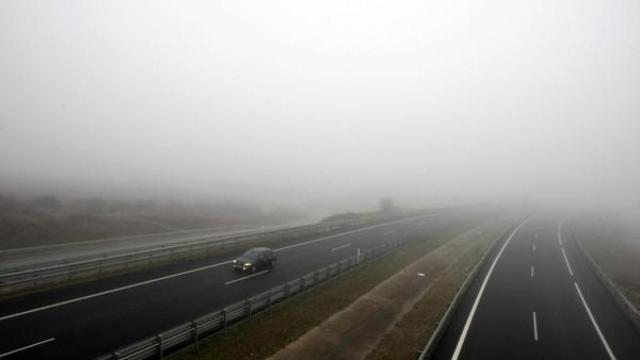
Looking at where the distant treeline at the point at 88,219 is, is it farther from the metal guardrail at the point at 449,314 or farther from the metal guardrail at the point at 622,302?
the metal guardrail at the point at 622,302

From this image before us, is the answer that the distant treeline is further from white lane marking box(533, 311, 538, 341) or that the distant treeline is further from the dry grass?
the dry grass

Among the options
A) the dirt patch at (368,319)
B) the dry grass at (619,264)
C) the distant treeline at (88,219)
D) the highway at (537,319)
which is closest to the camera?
the dirt patch at (368,319)

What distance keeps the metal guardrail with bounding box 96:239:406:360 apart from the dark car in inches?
220

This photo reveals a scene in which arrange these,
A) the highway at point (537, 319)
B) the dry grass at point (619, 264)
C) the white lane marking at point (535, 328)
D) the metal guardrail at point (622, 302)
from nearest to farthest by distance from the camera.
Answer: the highway at point (537, 319) < the white lane marking at point (535, 328) < the metal guardrail at point (622, 302) < the dry grass at point (619, 264)

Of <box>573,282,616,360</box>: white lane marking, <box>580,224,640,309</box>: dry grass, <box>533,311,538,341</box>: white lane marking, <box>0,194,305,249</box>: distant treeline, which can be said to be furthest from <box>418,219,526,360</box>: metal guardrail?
<box>0,194,305,249</box>: distant treeline

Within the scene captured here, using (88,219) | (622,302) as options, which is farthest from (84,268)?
(622,302)

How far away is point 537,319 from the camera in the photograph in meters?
21.2

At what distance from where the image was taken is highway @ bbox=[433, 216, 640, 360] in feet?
55.9

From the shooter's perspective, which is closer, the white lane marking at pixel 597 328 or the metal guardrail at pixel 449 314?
the metal guardrail at pixel 449 314

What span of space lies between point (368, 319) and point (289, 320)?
173 inches

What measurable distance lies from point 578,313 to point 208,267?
2669cm

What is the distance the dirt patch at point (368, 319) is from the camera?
15336 mm

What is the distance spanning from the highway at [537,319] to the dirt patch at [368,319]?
290cm

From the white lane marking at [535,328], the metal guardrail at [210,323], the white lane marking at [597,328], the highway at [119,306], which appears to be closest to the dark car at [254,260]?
the highway at [119,306]
